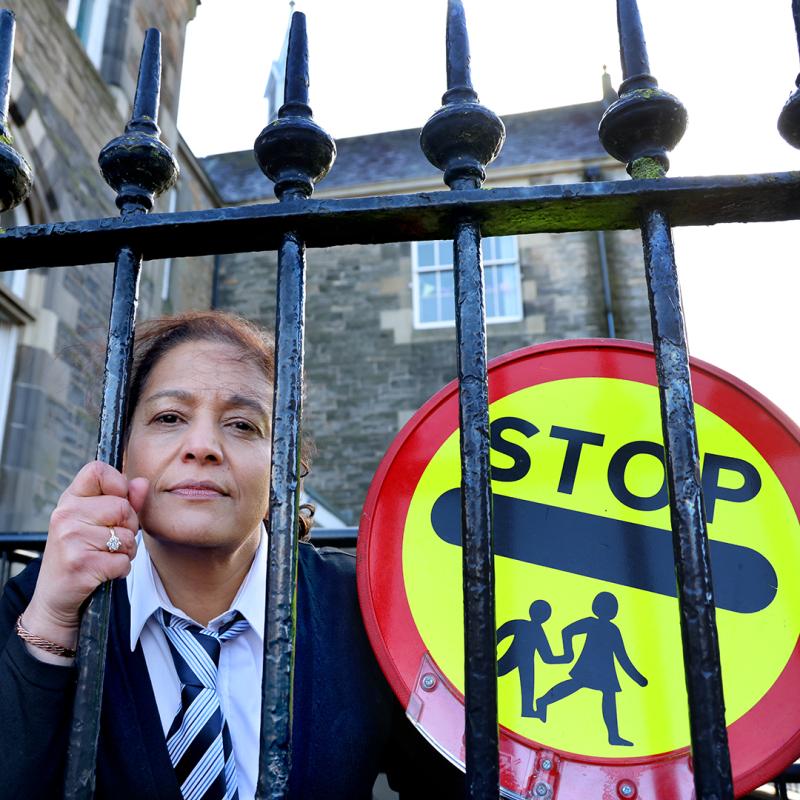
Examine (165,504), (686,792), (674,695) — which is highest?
(165,504)

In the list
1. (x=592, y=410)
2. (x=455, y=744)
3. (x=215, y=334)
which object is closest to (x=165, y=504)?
(x=215, y=334)

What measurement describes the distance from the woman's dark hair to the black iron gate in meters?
0.61

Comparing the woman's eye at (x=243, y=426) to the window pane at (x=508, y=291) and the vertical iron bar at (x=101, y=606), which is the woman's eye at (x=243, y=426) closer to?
the vertical iron bar at (x=101, y=606)

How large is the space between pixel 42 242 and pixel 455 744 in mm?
905

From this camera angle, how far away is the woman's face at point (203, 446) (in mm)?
1380

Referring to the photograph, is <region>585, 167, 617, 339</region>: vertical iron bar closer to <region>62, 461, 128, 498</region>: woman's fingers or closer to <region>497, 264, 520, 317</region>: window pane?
<region>497, 264, 520, 317</region>: window pane

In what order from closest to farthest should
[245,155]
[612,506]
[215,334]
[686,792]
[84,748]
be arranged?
[84,748], [686,792], [612,506], [215,334], [245,155]

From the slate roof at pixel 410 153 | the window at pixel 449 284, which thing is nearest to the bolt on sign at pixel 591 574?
the window at pixel 449 284

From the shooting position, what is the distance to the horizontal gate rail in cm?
89

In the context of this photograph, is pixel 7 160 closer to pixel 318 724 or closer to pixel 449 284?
pixel 318 724

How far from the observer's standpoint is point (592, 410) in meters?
1.08

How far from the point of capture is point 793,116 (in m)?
0.87

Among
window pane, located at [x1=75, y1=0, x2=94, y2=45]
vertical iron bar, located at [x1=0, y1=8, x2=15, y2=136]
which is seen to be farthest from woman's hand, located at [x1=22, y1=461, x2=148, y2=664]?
window pane, located at [x1=75, y1=0, x2=94, y2=45]

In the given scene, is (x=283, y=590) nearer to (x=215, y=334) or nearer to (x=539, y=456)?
(x=539, y=456)
